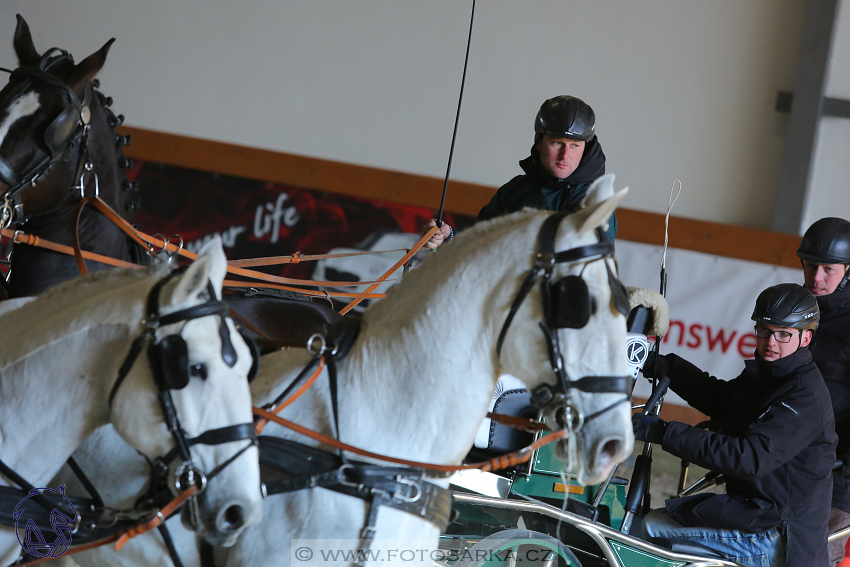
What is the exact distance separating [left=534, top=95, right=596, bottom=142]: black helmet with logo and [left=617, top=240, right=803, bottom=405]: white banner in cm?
366

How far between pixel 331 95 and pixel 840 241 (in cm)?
481

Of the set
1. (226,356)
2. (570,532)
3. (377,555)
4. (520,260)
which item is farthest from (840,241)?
(226,356)

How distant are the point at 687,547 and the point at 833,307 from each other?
156 cm

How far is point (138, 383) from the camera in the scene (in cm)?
149

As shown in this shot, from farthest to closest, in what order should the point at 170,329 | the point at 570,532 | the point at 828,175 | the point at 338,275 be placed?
1. the point at 338,275
2. the point at 828,175
3. the point at 570,532
4. the point at 170,329

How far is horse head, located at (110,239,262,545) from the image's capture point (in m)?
1.47

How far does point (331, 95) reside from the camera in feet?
23.2

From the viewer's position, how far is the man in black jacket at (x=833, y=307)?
3.43 m

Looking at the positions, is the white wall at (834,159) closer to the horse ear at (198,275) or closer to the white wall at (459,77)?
the white wall at (459,77)

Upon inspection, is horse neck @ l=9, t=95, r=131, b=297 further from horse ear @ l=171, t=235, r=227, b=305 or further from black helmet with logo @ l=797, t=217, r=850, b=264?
black helmet with logo @ l=797, t=217, r=850, b=264

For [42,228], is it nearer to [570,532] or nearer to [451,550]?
[451,550]

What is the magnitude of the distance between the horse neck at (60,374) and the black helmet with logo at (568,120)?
1.64m

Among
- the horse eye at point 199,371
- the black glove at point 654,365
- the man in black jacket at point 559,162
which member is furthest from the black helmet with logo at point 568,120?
the horse eye at point 199,371

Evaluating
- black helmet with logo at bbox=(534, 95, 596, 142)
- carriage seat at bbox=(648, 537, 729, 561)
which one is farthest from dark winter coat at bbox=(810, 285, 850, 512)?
black helmet with logo at bbox=(534, 95, 596, 142)
